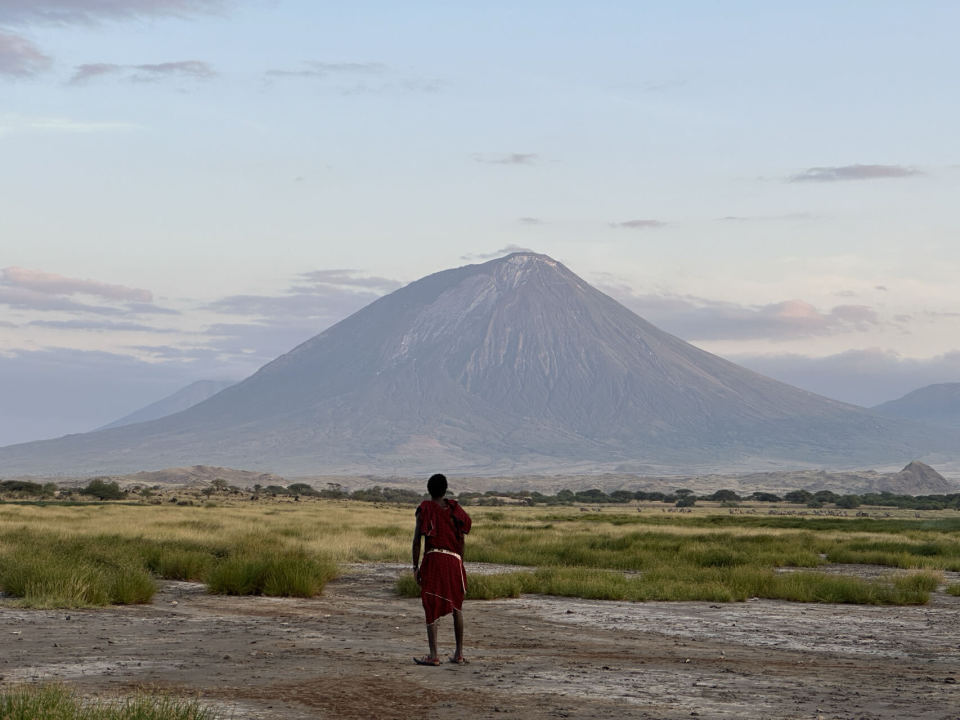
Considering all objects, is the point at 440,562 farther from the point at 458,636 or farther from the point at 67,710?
the point at 67,710

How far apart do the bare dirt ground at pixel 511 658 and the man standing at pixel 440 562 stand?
0.57 m

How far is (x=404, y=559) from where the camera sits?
3131cm

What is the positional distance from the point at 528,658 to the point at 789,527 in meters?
44.3

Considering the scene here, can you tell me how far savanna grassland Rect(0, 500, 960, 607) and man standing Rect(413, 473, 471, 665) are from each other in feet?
23.5

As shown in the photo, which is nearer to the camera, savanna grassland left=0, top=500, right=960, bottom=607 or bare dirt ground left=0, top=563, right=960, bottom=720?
bare dirt ground left=0, top=563, right=960, bottom=720

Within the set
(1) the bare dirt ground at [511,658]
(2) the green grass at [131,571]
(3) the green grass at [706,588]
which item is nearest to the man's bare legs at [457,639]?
(1) the bare dirt ground at [511,658]

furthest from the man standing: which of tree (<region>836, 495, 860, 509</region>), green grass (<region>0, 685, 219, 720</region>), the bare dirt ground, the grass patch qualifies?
tree (<region>836, 495, 860, 509</region>)

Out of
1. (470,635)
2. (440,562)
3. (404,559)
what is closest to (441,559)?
(440,562)

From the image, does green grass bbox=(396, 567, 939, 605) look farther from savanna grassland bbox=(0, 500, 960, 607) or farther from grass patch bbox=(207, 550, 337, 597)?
grass patch bbox=(207, 550, 337, 597)

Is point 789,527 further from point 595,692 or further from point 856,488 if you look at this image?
point 856,488

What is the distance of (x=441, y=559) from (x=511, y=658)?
5.65 ft

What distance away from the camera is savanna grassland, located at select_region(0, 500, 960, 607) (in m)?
21.1

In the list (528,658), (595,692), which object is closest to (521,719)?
(595,692)

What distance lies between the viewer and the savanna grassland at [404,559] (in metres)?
21.1
